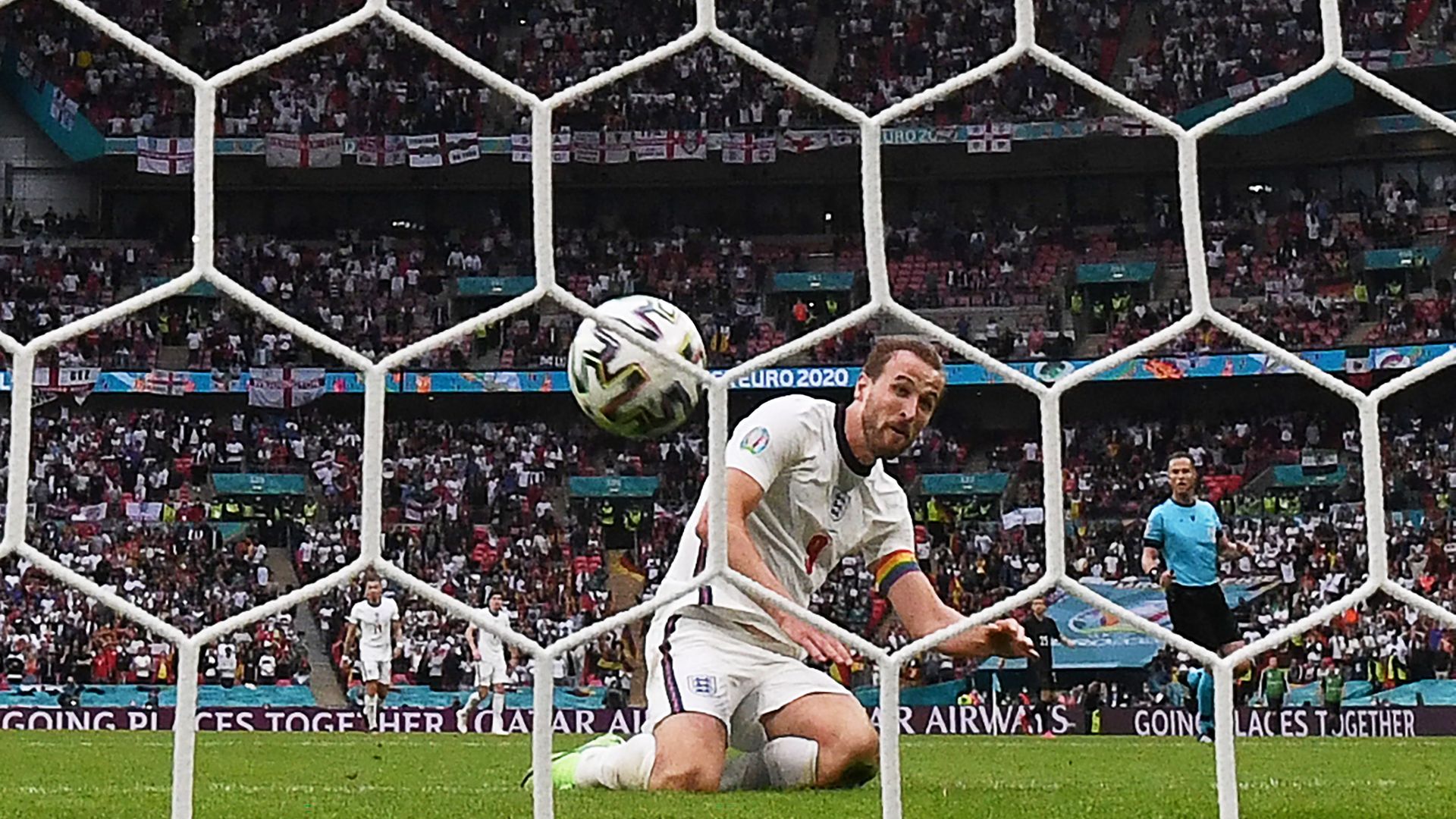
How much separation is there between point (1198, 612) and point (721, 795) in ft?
9.26

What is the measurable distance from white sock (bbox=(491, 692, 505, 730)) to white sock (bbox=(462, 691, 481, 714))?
0.06m

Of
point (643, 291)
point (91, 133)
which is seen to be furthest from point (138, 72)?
point (643, 291)

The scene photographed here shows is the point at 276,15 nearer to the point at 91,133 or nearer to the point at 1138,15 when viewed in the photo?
the point at 1138,15

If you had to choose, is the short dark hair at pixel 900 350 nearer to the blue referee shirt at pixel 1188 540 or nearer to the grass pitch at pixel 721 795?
the grass pitch at pixel 721 795

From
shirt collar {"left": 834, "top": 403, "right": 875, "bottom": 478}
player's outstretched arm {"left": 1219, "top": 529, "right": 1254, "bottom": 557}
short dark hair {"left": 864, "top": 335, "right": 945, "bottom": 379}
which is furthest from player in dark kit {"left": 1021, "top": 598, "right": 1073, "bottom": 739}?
short dark hair {"left": 864, "top": 335, "right": 945, "bottom": 379}

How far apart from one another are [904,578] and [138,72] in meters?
7.03

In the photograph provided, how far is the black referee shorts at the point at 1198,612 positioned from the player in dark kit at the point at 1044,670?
213 centimetres

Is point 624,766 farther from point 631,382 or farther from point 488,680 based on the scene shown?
point 488,680

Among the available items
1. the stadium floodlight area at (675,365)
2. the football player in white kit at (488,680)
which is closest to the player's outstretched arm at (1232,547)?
the football player in white kit at (488,680)

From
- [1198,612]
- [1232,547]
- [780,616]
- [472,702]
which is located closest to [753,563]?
[780,616]

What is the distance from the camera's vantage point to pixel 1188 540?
492 centimetres

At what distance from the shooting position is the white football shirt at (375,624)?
6680mm

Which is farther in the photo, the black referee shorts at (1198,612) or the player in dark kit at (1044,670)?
the player in dark kit at (1044,670)

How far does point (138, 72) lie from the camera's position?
8711 mm
